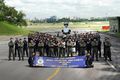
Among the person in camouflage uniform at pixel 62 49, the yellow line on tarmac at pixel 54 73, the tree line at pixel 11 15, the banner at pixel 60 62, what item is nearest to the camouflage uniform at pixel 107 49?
the person in camouflage uniform at pixel 62 49

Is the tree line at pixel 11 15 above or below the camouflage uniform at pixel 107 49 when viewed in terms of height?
above

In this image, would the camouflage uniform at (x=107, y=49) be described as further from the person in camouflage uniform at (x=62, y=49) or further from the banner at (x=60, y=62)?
the banner at (x=60, y=62)

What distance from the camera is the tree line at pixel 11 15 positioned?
15538 centimetres

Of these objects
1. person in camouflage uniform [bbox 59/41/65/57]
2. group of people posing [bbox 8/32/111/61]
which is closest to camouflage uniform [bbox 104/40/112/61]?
group of people posing [bbox 8/32/111/61]

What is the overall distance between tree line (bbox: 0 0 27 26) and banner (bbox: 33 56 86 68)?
125429 millimetres

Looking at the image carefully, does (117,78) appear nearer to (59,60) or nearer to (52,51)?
(59,60)

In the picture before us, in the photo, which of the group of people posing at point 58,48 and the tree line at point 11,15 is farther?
the tree line at point 11,15

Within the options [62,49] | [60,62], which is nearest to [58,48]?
[62,49]

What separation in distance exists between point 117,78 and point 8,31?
103683 millimetres

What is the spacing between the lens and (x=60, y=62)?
27.8 metres

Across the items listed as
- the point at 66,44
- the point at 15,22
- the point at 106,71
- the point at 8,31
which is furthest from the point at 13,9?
the point at 106,71

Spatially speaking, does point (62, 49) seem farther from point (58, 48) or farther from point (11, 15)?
point (11, 15)

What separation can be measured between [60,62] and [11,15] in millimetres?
132864

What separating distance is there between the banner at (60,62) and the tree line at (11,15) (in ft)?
412
